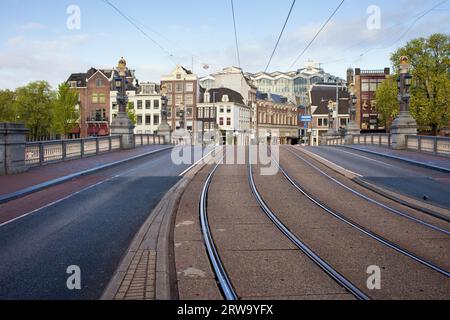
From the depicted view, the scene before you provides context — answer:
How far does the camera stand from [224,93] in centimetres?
8519

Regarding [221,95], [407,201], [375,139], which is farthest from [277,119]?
[407,201]

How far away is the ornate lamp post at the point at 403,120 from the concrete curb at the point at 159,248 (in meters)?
21.1

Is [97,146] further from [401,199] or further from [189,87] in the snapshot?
[189,87]

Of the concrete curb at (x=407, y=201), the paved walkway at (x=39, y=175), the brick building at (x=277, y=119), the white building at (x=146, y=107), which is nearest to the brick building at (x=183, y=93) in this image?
the white building at (x=146, y=107)

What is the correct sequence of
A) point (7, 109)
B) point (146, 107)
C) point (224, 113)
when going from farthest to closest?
point (224, 113) → point (146, 107) → point (7, 109)

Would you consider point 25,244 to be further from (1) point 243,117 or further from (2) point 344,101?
(2) point 344,101

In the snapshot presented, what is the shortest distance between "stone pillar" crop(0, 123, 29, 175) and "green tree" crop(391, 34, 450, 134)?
141 ft

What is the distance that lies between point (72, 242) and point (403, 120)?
25.6m

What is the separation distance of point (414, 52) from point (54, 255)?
53.6m

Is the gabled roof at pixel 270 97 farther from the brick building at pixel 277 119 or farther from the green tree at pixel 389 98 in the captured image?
the green tree at pixel 389 98

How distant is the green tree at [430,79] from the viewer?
160 ft

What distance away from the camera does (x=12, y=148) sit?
1575 centimetres

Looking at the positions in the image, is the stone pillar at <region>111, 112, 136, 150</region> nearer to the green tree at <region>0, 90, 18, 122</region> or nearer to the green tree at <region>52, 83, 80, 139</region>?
the green tree at <region>52, 83, 80, 139</region>

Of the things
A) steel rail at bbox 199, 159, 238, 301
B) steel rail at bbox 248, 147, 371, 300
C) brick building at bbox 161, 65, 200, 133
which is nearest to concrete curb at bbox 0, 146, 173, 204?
steel rail at bbox 199, 159, 238, 301
